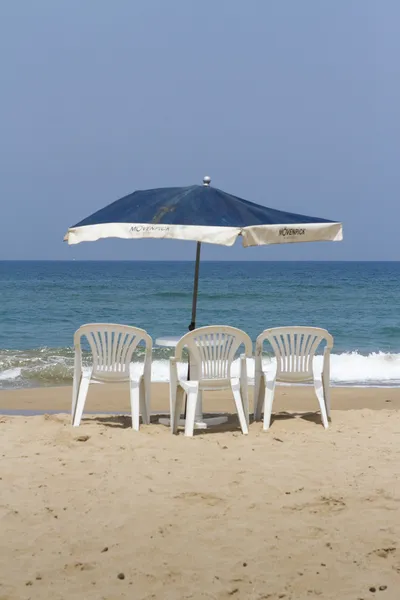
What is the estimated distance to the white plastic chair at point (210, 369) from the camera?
20.9 ft

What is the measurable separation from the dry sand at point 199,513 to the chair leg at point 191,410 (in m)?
0.14

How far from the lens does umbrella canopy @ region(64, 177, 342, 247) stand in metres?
6.23

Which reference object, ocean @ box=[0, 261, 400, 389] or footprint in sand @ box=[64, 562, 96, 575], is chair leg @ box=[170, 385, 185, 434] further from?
ocean @ box=[0, 261, 400, 389]

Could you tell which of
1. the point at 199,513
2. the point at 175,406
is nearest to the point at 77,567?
the point at 199,513

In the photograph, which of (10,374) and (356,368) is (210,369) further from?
(356,368)

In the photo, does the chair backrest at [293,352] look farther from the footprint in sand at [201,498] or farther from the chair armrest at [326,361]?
the footprint in sand at [201,498]

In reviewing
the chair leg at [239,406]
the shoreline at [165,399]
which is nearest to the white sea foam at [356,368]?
the shoreline at [165,399]

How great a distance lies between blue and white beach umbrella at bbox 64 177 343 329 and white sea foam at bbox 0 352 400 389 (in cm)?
456

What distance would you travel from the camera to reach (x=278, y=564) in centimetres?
358

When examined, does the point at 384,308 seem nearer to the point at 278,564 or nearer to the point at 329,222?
the point at 329,222

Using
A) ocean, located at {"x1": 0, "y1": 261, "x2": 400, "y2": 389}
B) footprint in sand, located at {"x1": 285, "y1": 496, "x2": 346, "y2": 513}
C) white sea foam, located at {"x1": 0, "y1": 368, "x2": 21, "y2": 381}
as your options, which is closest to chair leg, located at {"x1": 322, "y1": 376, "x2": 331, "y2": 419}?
footprint in sand, located at {"x1": 285, "y1": 496, "x2": 346, "y2": 513}

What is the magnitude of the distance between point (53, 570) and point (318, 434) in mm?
3479

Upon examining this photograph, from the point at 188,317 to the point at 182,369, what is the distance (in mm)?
12413

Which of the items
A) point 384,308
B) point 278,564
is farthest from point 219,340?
point 384,308
